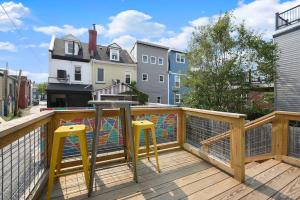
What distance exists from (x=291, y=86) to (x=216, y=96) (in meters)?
3.87

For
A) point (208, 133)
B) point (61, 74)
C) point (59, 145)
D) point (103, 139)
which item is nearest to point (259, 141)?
point (208, 133)

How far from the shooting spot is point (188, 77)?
9.30m

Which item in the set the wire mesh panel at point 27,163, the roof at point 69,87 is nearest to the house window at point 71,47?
the roof at point 69,87

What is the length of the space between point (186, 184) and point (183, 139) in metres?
1.53

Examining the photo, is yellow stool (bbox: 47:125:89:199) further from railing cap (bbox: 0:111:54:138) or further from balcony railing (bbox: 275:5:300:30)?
balcony railing (bbox: 275:5:300:30)

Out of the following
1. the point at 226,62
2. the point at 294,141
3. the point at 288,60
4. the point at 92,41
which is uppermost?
the point at 92,41

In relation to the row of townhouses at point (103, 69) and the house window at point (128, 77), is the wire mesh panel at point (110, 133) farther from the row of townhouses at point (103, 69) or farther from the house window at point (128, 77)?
the house window at point (128, 77)

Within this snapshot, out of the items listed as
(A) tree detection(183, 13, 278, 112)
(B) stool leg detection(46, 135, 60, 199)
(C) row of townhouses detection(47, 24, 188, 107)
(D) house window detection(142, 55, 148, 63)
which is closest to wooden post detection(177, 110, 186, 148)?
(B) stool leg detection(46, 135, 60, 199)

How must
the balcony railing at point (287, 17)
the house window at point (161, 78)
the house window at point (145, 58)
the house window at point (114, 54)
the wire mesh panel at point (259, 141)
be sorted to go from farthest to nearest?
the house window at point (161, 78) < the house window at point (145, 58) < the house window at point (114, 54) < the balcony railing at point (287, 17) < the wire mesh panel at point (259, 141)

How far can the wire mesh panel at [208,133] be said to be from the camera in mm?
2945

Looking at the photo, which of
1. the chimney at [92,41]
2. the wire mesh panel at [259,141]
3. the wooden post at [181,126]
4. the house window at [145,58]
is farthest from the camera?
the house window at [145,58]

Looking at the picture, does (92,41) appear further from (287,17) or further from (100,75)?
(287,17)

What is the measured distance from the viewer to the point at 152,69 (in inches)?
767

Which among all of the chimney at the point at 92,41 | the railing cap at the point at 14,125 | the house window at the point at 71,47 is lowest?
the railing cap at the point at 14,125
